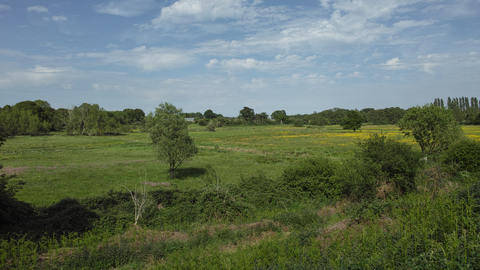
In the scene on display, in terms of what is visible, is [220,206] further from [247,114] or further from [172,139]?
[247,114]

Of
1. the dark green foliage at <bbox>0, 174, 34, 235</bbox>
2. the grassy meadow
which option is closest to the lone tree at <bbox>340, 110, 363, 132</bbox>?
the grassy meadow

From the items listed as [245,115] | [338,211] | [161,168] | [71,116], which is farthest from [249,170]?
[245,115]

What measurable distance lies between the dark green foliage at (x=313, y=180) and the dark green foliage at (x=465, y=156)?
838 cm

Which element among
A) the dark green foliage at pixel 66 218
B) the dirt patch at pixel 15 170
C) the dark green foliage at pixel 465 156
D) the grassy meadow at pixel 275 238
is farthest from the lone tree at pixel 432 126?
the dirt patch at pixel 15 170

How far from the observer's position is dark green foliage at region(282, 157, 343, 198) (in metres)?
14.3

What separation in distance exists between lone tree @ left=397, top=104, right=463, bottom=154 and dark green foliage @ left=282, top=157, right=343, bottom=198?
16.3 m

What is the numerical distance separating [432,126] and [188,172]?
25.1m

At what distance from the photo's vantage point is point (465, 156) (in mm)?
16734

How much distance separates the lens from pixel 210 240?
8.56 metres

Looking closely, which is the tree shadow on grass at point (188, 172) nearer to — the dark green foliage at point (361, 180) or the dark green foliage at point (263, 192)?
the dark green foliage at point (263, 192)

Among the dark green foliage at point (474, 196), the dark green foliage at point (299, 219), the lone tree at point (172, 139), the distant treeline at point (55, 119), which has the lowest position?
the dark green foliage at point (299, 219)

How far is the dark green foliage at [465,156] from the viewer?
16.3m

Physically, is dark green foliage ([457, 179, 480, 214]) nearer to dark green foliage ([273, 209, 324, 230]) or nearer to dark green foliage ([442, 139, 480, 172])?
dark green foliage ([273, 209, 324, 230])

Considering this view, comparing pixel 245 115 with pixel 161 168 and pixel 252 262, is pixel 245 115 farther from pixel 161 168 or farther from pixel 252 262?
pixel 252 262
